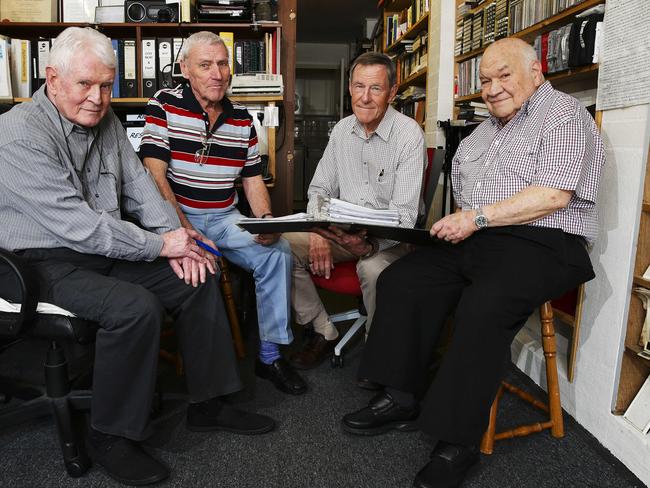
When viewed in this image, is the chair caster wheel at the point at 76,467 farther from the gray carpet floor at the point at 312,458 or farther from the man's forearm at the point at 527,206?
the man's forearm at the point at 527,206

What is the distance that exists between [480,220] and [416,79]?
3155 millimetres

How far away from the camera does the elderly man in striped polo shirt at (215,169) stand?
77.6 inches

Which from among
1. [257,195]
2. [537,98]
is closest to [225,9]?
[257,195]

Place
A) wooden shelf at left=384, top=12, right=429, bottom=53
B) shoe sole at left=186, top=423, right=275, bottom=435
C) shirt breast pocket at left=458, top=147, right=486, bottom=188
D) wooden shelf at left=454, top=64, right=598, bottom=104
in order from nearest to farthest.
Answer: shoe sole at left=186, top=423, right=275, bottom=435 → shirt breast pocket at left=458, top=147, right=486, bottom=188 → wooden shelf at left=454, top=64, right=598, bottom=104 → wooden shelf at left=384, top=12, right=429, bottom=53

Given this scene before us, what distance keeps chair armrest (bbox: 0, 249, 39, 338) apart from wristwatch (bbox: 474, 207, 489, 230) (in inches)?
46.8

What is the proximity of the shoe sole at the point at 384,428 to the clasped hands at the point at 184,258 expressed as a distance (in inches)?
25.3

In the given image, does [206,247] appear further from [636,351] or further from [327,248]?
[636,351]

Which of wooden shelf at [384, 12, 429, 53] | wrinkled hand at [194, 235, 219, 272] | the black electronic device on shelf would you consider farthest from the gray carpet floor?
wooden shelf at [384, 12, 429, 53]

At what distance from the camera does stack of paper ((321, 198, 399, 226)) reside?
1.60 meters

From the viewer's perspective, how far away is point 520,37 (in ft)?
8.23

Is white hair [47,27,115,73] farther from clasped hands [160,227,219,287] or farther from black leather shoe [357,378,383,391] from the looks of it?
black leather shoe [357,378,383,391]

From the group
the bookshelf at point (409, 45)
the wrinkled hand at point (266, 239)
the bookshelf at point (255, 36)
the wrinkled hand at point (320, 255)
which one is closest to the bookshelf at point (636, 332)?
the wrinkled hand at point (320, 255)

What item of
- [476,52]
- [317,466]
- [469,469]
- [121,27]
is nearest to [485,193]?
[469,469]

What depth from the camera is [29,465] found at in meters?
1.46
